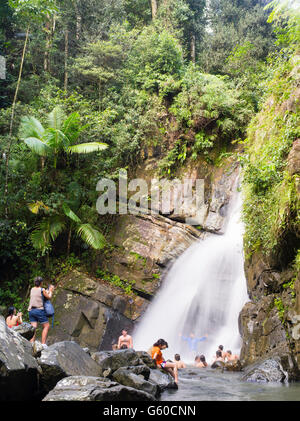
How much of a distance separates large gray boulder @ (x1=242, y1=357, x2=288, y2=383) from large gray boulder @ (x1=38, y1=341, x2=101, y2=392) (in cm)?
312

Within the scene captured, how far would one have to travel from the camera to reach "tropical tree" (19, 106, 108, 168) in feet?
41.0

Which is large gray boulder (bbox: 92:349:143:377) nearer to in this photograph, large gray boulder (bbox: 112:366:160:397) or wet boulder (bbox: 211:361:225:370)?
large gray boulder (bbox: 112:366:160:397)

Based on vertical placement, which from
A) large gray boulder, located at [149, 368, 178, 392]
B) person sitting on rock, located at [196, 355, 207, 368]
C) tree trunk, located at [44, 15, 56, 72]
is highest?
tree trunk, located at [44, 15, 56, 72]

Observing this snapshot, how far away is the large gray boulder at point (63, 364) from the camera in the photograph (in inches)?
200

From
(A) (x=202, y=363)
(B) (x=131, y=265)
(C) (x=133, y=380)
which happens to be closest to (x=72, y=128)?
(B) (x=131, y=265)

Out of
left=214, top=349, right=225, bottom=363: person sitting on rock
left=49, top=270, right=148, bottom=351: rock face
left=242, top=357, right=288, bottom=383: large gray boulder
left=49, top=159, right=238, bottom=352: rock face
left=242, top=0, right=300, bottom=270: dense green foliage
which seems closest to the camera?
left=242, top=357, right=288, bottom=383: large gray boulder

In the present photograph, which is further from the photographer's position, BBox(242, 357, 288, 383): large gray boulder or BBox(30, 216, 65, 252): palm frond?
BBox(30, 216, 65, 252): palm frond

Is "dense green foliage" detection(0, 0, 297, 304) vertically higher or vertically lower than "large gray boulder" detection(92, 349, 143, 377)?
higher

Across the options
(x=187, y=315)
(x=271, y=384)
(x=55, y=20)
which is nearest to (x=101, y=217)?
(x=187, y=315)

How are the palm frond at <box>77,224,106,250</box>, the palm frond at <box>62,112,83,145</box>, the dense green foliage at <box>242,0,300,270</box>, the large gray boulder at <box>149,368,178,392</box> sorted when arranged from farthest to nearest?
the palm frond at <box>62,112,83,145</box>, the palm frond at <box>77,224,106,250</box>, the dense green foliage at <box>242,0,300,270</box>, the large gray boulder at <box>149,368,178,392</box>

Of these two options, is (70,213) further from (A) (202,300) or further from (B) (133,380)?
(B) (133,380)

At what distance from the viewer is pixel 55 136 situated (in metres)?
12.6

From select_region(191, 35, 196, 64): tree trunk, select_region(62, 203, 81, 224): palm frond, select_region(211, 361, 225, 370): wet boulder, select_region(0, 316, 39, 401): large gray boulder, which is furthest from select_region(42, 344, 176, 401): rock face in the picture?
select_region(191, 35, 196, 64): tree trunk

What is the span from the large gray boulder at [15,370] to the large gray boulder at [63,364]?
17cm
